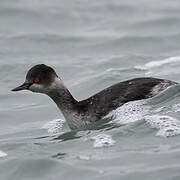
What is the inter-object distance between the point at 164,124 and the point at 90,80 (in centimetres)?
520

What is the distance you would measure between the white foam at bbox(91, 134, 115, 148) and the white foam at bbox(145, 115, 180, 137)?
59 cm

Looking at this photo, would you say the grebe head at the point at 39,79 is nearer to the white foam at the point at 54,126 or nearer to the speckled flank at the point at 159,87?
the white foam at the point at 54,126

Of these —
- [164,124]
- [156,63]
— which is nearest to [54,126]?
[164,124]

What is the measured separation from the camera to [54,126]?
1190 centimetres

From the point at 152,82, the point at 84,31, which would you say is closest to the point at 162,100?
the point at 152,82

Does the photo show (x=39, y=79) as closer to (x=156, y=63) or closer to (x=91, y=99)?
(x=91, y=99)

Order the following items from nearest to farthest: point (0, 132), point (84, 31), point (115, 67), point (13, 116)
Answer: point (0, 132), point (13, 116), point (115, 67), point (84, 31)

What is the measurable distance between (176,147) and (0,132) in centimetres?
386

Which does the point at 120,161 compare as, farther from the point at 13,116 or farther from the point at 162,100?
the point at 13,116

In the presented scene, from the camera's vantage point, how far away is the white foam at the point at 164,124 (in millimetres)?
9445

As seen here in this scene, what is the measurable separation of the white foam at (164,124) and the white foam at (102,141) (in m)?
0.59

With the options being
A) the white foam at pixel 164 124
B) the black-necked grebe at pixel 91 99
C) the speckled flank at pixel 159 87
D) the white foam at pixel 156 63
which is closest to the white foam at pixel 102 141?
the white foam at pixel 164 124

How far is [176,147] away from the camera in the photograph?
884cm

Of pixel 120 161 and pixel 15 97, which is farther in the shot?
pixel 15 97
